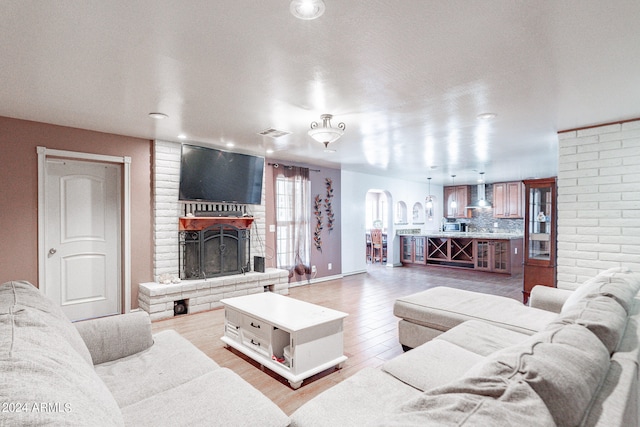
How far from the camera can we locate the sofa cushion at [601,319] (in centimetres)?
121

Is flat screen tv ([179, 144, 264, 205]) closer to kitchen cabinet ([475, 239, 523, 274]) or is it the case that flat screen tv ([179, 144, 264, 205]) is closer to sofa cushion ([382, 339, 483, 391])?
sofa cushion ([382, 339, 483, 391])

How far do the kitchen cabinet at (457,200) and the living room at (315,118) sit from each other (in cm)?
394

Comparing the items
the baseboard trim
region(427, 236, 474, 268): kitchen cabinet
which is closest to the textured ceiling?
the baseboard trim

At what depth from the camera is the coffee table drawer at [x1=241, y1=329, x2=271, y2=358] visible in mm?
2709

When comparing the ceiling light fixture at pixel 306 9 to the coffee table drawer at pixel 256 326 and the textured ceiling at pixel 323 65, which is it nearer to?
the textured ceiling at pixel 323 65

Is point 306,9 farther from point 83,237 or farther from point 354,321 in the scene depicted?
point 83,237

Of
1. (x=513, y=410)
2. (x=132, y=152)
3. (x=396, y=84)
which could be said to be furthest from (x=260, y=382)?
(x=132, y=152)

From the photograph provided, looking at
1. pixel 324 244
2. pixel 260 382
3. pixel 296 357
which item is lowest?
pixel 260 382

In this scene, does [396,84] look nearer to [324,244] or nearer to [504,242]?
[324,244]

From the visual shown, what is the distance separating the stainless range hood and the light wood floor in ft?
7.24

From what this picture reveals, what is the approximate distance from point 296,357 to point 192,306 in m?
2.45

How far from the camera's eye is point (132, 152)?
4164 mm

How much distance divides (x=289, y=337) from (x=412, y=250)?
6492mm

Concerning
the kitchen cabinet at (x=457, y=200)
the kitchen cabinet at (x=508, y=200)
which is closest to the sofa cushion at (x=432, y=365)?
the kitchen cabinet at (x=508, y=200)
